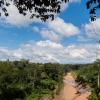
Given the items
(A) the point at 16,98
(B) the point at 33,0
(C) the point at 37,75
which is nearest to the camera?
(B) the point at 33,0

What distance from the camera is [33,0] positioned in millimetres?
9594

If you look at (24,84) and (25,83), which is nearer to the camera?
(24,84)

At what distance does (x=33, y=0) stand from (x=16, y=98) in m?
39.9

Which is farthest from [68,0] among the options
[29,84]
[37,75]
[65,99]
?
[37,75]

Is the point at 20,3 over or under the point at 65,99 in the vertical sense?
over

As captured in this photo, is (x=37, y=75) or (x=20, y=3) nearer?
(x=20, y=3)

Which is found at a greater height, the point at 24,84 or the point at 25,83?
the point at 25,83

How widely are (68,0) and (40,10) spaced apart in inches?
47.1

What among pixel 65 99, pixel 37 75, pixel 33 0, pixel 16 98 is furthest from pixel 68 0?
pixel 37 75

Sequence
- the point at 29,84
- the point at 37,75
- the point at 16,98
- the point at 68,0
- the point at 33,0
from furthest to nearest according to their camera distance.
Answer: the point at 37,75, the point at 29,84, the point at 16,98, the point at 33,0, the point at 68,0

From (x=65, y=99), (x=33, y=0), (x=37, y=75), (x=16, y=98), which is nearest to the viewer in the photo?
(x=33, y=0)

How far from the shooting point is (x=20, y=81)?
197ft

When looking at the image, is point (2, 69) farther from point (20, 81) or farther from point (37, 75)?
point (37, 75)

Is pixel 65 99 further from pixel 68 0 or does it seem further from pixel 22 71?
pixel 68 0
